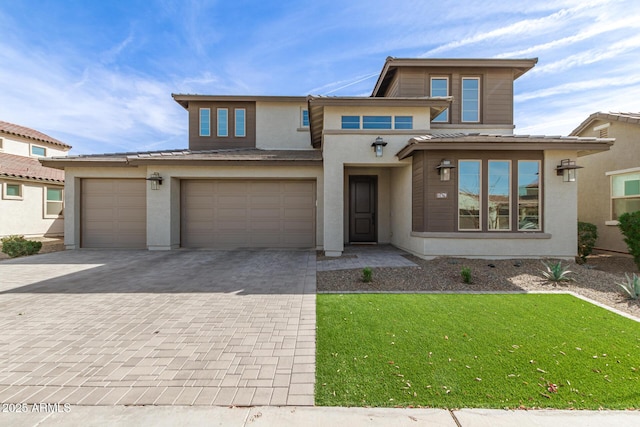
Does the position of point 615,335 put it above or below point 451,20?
below

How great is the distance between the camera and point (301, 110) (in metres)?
13.7

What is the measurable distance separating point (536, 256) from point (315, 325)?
7216 millimetres

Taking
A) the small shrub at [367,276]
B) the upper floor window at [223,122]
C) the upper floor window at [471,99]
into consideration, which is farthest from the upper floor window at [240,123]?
the small shrub at [367,276]

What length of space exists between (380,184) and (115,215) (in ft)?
34.5

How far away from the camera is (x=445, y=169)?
752cm

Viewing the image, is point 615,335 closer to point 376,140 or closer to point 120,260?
point 376,140

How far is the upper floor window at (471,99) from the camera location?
10.9 metres

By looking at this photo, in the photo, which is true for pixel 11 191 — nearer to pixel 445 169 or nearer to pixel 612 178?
pixel 445 169

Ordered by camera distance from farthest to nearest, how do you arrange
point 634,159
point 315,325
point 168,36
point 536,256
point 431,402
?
point 168,36, point 634,159, point 536,256, point 315,325, point 431,402

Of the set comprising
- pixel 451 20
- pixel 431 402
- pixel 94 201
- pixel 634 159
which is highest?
pixel 451 20

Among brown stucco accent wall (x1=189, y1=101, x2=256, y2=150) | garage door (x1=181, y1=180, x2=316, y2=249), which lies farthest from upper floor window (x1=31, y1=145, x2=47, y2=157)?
garage door (x1=181, y1=180, x2=316, y2=249)

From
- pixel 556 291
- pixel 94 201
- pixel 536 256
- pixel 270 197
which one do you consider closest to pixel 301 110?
pixel 270 197

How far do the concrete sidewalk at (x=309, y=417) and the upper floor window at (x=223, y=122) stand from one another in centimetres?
1299

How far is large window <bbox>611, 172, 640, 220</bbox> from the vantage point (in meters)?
8.97
